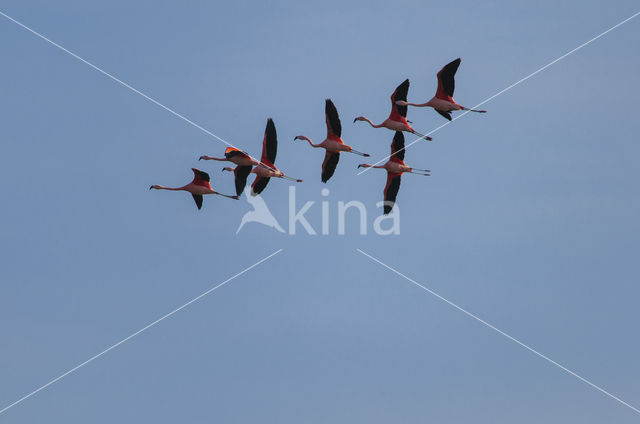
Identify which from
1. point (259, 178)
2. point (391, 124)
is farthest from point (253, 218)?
point (391, 124)

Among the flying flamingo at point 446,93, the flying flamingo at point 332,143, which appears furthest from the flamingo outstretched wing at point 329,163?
the flying flamingo at point 446,93

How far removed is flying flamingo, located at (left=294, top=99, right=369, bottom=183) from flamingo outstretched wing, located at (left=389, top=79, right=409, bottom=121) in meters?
3.49

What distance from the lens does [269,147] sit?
122250 mm

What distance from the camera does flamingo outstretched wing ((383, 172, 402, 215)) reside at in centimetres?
12531

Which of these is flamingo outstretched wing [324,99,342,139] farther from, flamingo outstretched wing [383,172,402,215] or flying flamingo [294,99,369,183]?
flamingo outstretched wing [383,172,402,215]

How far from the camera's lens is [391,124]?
124375mm

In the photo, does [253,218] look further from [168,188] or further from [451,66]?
[451,66]

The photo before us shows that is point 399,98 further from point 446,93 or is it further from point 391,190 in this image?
point 391,190

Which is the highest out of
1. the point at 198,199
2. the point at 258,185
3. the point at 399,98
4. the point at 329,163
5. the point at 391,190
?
the point at 399,98

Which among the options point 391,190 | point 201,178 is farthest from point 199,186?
point 391,190

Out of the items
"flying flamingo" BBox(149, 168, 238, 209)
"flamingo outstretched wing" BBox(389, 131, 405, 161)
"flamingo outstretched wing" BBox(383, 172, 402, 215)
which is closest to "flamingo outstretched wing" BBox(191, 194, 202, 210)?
"flying flamingo" BBox(149, 168, 238, 209)

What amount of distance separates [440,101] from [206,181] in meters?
14.8

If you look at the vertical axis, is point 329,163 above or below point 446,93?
below

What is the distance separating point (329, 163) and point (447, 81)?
8622 mm
